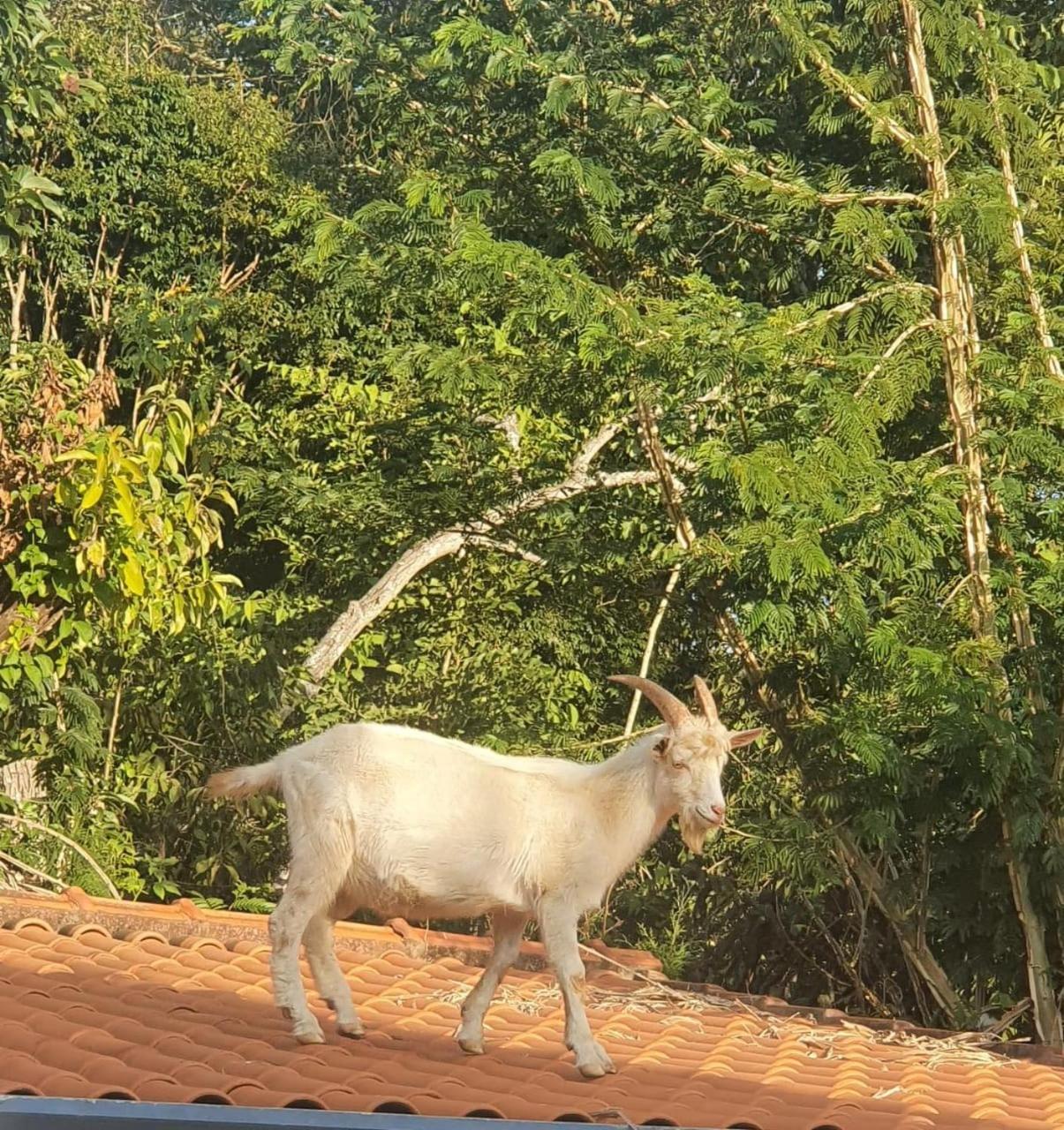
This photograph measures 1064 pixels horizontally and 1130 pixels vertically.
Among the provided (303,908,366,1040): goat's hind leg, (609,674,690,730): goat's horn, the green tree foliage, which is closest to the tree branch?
the green tree foliage

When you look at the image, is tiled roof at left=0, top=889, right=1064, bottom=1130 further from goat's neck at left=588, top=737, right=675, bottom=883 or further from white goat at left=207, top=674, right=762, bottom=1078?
goat's neck at left=588, top=737, right=675, bottom=883

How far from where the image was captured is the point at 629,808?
17.7 feet

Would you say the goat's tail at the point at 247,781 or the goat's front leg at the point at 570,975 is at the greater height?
the goat's tail at the point at 247,781

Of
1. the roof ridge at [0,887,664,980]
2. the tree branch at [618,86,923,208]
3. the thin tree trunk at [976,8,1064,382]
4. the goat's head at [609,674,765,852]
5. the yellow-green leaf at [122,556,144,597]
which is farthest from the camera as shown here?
the tree branch at [618,86,923,208]

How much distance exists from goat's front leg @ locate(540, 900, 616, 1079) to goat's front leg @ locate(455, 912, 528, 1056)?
0.17 m

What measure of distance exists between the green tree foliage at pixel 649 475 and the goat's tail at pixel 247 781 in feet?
8.76

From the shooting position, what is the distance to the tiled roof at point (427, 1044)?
4.61 meters

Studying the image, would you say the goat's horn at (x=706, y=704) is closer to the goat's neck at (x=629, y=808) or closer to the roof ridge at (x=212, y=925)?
the goat's neck at (x=629, y=808)

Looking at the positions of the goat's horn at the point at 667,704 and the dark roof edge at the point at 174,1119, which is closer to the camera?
the dark roof edge at the point at 174,1119

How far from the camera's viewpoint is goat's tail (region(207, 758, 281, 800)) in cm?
539

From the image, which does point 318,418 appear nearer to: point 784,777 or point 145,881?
point 145,881

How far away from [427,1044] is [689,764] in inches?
52.1

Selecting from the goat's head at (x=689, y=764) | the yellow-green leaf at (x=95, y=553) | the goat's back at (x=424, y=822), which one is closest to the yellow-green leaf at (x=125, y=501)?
the yellow-green leaf at (x=95, y=553)

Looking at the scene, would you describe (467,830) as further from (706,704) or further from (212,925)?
(212,925)
